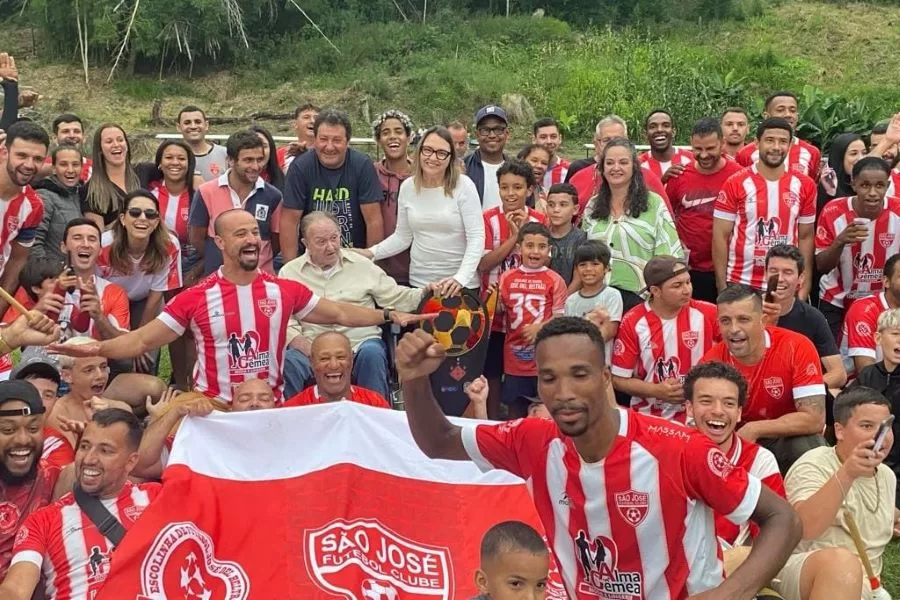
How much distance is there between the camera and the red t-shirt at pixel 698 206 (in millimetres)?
9125

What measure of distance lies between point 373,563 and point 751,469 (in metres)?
1.97

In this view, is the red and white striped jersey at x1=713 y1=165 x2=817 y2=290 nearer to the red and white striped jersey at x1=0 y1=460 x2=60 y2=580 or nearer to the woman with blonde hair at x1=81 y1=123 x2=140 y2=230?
the woman with blonde hair at x1=81 y1=123 x2=140 y2=230

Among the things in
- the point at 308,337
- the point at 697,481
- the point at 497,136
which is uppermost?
the point at 497,136

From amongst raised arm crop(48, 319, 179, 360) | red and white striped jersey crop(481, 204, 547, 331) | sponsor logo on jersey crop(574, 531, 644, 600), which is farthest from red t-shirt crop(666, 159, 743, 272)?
sponsor logo on jersey crop(574, 531, 644, 600)

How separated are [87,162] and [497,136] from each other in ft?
12.2

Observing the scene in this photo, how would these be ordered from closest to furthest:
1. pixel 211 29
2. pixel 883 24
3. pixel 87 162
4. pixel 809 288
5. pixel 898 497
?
1. pixel 898 497
2. pixel 809 288
3. pixel 87 162
4. pixel 211 29
5. pixel 883 24

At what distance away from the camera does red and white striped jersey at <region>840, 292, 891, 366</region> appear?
25.9 ft

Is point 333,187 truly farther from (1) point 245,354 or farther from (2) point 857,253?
(2) point 857,253

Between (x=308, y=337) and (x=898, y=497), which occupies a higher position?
(x=308, y=337)

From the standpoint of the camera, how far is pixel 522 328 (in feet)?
26.1

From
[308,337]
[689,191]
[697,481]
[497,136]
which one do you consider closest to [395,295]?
[308,337]

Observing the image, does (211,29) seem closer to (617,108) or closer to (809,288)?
(617,108)

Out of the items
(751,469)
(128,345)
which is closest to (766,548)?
(751,469)

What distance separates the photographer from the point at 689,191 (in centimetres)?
919
